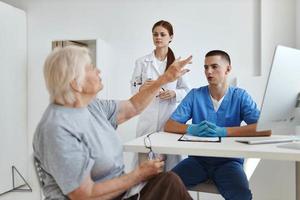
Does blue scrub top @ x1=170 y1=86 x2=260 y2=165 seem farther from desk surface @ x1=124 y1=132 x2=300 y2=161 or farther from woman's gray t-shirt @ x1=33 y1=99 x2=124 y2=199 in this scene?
woman's gray t-shirt @ x1=33 y1=99 x2=124 y2=199

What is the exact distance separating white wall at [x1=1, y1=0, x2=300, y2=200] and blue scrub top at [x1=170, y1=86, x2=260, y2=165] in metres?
0.85

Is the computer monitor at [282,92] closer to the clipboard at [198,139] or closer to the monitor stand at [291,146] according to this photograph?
the monitor stand at [291,146]

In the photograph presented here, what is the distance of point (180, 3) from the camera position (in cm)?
310

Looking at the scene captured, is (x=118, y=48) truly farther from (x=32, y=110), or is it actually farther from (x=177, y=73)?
(x=177, y=73)

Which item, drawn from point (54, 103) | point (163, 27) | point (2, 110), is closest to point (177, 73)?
point (54, 103)

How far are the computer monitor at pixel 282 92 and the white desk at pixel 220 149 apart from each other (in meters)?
0.11

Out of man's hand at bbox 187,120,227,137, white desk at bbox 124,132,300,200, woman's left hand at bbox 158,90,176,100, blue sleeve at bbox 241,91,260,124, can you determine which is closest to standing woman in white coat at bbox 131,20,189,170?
woman's left hand at bbox 158,90,176,100

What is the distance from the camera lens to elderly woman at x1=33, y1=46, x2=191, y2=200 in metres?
1.01

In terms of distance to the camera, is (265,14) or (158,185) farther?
(265,14)

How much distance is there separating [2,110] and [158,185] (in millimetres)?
2330

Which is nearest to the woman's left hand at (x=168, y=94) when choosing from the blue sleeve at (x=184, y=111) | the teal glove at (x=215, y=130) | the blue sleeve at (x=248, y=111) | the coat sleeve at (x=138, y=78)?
the coat sleeve at (x=138, y=78)

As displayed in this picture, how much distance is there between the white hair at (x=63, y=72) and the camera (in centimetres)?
109

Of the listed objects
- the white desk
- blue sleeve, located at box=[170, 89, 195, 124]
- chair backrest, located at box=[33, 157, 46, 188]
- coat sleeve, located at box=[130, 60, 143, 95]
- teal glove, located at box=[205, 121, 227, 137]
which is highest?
coat sleeve, located at box=[130, 60, 143, 95]

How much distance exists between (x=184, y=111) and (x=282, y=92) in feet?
2.21
